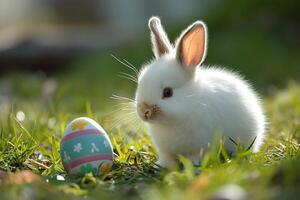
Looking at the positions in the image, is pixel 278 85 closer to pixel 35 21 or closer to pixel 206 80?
pixel 206 80

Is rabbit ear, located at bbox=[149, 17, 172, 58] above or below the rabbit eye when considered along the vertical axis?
above

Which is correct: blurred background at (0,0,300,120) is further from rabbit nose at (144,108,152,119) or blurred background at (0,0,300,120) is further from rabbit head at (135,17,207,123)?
rabbit nose at (144,108,152,119)

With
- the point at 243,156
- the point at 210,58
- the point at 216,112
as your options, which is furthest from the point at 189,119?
the point at 210,58

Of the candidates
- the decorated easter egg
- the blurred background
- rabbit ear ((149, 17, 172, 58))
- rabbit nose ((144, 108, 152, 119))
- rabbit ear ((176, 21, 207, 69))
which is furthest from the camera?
the blurred background

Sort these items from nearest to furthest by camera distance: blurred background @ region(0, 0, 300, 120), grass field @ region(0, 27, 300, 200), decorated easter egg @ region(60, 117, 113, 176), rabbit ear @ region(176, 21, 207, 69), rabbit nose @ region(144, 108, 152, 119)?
grass field @ region(0, 27, 300, 200)
decorated easter egg @ region(60, 117, 113, 176)
rabbit nose @ region(144, 108, 152, 119)
rabbit ear @ region(176, 21, 207, 69)
blurred background @ region(0, 0, 300, 120)

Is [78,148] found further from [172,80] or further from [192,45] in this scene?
[192,45]

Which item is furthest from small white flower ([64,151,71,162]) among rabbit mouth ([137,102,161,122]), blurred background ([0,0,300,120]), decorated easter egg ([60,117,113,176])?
blurred background ([0,0,300,120])

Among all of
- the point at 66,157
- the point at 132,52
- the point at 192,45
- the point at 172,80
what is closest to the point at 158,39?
the point at 192,45
